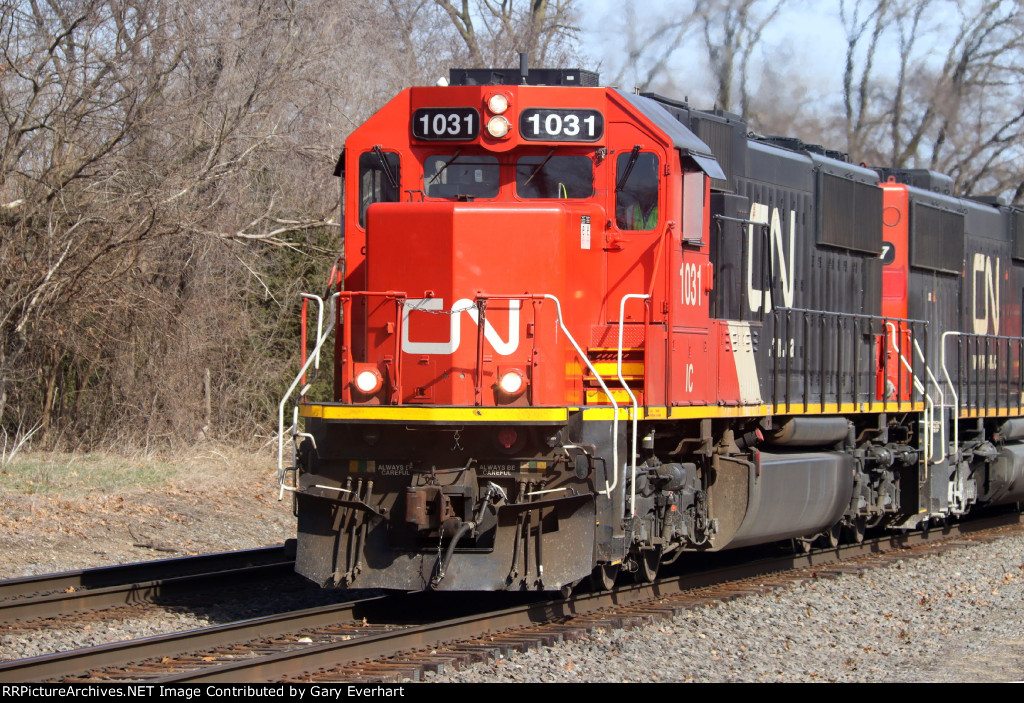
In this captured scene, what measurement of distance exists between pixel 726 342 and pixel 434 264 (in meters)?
2.44

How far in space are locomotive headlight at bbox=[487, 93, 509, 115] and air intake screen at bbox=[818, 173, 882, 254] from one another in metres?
4.24

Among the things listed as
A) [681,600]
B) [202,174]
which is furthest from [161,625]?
[202,174]

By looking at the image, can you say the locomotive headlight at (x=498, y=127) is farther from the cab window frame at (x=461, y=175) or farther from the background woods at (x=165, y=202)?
the background woods at (x=165, y=202)

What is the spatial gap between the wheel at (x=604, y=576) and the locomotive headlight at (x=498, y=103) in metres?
3.26

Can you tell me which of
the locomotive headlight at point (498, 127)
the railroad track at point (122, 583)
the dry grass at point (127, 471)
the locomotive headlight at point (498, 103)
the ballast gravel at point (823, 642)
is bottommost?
the ballast gravel at point (823, 642)

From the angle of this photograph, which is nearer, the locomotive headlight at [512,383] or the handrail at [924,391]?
the locomotive headlight at [512,383]

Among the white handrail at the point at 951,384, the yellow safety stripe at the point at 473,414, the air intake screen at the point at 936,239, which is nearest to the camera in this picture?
the yellow safety stripe at the point at 473,414

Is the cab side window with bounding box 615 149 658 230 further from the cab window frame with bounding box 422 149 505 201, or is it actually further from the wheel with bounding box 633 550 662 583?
the wheel with bounding box 633 550 662 583

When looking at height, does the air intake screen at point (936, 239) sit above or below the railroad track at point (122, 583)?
above

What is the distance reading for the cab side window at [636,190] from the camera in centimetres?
767

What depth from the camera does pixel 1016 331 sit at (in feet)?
49.8

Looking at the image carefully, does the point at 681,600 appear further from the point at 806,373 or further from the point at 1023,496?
the point at 1023,496

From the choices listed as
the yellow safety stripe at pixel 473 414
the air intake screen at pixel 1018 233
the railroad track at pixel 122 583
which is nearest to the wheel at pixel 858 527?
the air intake screen at pixel 1018 233

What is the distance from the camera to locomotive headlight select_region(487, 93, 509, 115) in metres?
7.56
